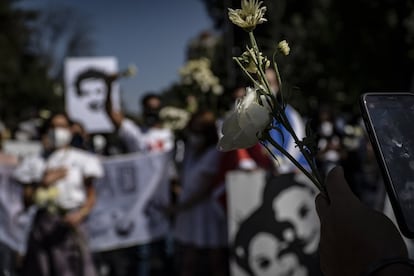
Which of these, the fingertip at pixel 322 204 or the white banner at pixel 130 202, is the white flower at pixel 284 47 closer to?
the fingertip at pixel 322 204

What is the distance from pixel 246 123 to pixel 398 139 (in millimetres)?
290

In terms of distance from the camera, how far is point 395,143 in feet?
3.52

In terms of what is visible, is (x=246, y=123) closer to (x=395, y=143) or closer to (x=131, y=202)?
(x=395, y=143)

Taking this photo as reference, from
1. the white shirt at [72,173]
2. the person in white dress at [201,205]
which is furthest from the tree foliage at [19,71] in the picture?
the person in white dress at [201,205]

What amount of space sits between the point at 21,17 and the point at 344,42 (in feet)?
89.6

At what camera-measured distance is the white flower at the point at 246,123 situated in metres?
1.28

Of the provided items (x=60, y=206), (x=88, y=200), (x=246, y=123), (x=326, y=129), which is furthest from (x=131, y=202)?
(x=246, y=123)

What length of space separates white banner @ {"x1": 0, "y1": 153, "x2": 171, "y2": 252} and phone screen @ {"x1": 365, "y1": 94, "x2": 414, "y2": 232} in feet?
17.4

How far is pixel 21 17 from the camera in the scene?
47.3 meters

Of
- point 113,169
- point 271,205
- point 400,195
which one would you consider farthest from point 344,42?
point 400,195

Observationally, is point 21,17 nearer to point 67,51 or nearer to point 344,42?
point 67,51

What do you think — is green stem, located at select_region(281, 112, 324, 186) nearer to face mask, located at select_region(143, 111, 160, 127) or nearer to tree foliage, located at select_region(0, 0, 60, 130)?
face mask, located at select_region(143, 111, 160, 127)

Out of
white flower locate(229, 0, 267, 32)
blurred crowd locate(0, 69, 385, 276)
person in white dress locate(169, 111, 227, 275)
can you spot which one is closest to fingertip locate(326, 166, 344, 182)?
white flower locate(229, 0, 267, 32)

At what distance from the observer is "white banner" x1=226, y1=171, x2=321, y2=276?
4.11 meters
